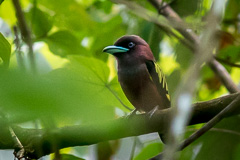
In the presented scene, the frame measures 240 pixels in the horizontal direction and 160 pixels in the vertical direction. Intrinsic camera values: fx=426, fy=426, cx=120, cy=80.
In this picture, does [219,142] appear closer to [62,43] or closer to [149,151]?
[149,151]

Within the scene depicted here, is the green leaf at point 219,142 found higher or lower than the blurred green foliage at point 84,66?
lower

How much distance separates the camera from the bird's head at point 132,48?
284 cm

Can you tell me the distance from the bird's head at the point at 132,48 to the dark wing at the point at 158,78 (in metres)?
0.09

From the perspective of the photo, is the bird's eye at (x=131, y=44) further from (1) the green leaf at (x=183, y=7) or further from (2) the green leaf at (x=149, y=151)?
(2) the green leaf at (x=149, y=151)

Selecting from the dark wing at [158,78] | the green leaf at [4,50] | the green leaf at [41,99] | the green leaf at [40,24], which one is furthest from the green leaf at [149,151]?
the green leaf at [41,99]

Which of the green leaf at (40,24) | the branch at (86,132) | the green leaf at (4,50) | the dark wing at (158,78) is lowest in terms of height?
the dark wing at (158,78)

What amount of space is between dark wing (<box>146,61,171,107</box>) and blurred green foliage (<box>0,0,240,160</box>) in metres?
0.08

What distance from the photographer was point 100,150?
7.46ft

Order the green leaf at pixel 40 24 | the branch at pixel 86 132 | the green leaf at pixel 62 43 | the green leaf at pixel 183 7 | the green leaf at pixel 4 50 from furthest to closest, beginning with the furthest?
the green leaf at pixel 183 7
the green leaf at pixel 62 43
the green leaf at pixel 40 24
the branch at pixel 86 132
the green leaf at pixel 4 50

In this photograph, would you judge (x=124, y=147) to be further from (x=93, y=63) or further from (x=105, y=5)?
(x=105, y=5)

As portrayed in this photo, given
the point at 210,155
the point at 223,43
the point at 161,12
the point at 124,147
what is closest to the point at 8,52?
the point at 210,155

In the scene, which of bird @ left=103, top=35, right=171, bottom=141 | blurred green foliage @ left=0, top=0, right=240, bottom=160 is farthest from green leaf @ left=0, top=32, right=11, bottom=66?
bird @ left=103, top=35, right=171, bottom=141

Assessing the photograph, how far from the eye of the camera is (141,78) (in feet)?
8.91

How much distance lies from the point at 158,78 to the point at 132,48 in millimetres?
331
